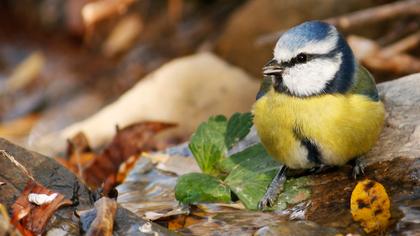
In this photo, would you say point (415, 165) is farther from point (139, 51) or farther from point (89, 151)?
point (139, 51)

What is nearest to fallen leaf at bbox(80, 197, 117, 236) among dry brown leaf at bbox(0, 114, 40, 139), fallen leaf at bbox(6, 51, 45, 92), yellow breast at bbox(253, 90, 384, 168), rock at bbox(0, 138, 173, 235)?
rock at bbox(0, 138, 173, 235)

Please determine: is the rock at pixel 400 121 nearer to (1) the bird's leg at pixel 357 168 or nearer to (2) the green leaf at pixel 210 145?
(1) the bird's leg at pixel 357 168

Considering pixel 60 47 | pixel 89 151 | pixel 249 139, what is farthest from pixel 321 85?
pixel 60 47

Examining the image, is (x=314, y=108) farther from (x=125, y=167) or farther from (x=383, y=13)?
(x=383, y=13)

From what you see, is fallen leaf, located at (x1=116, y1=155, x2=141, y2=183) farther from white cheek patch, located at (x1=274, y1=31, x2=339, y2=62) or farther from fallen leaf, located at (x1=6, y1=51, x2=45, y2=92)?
fallen leaf, located at (x1=6, y1=51, x2=45, y2=92)

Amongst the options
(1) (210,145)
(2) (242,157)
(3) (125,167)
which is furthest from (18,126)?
(2) (242,157)

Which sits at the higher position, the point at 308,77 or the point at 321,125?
the point at 308,77

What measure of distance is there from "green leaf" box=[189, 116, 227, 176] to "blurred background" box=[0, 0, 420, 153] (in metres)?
1.84

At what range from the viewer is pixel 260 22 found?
6422 millimetres

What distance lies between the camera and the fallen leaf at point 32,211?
108 inches

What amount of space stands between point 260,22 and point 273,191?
3.31 m

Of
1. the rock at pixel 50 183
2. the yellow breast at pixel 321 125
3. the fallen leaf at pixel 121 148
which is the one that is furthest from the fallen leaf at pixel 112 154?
the yellow breast at pixel 321 125

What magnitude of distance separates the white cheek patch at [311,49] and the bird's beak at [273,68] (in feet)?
0.08

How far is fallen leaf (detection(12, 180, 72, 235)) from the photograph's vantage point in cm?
274
